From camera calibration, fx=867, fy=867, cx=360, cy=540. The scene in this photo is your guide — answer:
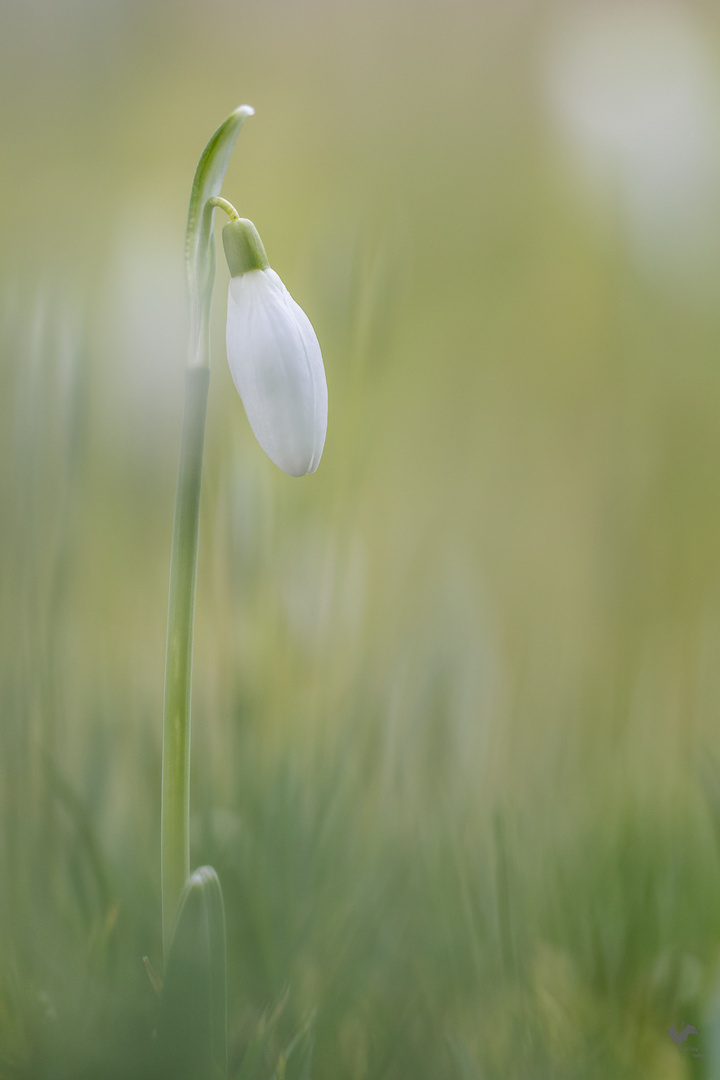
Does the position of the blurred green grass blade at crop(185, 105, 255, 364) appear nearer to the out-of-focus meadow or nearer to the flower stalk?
the flower stalk

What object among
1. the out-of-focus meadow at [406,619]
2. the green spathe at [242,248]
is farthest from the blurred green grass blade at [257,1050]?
the green spathe at [242,248]

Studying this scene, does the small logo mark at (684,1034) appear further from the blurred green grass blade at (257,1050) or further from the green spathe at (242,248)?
the green spathe at (242,248)

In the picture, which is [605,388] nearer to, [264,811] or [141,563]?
[141,563]

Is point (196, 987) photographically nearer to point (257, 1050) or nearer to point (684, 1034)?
point (257, 1050)

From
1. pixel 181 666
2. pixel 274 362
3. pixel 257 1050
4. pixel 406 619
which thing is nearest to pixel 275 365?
pixel 274 362

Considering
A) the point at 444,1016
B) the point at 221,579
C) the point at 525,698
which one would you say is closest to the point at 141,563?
the point at 221,579

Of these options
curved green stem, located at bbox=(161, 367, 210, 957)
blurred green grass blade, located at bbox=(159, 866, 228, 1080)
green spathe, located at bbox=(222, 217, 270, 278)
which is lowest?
blurred green grass blade, located at bbox=(159, 866, 228, 1080)

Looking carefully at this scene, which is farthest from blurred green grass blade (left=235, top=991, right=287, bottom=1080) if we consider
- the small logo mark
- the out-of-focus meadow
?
the small logo mark
